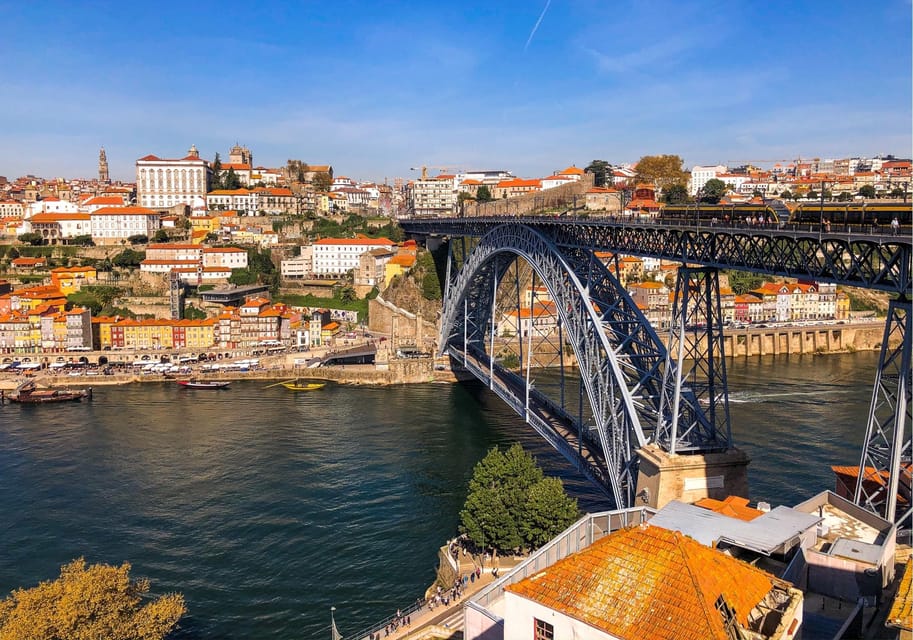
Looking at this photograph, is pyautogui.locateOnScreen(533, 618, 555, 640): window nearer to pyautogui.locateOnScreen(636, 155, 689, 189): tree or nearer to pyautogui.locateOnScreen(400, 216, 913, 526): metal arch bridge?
pyautogui.locateOnScreen(400, 216, 913, 526): metal arch bridge

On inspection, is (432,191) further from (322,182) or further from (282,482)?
(282,482)

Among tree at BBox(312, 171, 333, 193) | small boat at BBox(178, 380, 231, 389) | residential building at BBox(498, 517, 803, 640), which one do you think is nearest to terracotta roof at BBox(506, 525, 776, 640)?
residential building at BBox(498, 517, 803, 640)

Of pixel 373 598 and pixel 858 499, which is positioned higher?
pixel 858 499

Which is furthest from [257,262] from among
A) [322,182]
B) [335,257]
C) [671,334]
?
[671,334]

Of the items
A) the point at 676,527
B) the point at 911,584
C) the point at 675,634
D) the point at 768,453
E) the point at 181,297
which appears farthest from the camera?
the point at 181,297

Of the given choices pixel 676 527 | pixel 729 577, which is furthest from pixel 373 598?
pixel 729 577

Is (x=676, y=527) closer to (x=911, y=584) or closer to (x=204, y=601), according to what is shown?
(x=911, y=584)

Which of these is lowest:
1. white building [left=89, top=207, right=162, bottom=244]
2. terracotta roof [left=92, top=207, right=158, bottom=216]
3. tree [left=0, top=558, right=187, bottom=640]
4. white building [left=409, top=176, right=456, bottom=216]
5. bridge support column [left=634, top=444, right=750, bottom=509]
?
tree [left=0, top=558, right=187, bottom=640]
